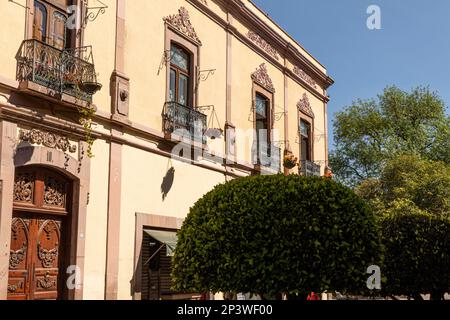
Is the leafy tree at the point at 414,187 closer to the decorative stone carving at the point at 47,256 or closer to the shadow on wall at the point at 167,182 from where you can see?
the shadow on wall at the point at 167,182

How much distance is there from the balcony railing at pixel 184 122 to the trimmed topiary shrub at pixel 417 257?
507 cm

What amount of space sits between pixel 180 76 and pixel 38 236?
6125 millimetres

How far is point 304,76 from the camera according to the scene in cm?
2316

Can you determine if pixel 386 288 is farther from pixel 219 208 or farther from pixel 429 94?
pixel 429 94

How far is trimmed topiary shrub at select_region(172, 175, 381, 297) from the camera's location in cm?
802

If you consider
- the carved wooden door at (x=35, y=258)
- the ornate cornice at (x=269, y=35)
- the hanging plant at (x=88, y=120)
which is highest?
the ornate cornice at (x=269, y=35)

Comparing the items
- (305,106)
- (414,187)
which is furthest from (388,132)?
(305,106)

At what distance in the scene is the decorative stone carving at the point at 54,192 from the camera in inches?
412

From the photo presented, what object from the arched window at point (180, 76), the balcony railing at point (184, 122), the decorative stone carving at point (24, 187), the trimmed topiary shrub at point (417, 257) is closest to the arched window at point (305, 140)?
the balcony railing at point (184, 122)

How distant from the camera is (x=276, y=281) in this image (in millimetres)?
8031

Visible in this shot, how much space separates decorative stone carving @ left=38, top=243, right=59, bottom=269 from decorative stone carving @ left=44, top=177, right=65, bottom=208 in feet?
2.57

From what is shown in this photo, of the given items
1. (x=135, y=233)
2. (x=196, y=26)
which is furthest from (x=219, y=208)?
(x=196, y=26)

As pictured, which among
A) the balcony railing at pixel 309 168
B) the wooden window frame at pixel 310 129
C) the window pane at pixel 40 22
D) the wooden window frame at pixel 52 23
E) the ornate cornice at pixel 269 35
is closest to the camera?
the wooden window frame at pixel 52 23

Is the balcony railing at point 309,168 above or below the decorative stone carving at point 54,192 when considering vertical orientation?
above
